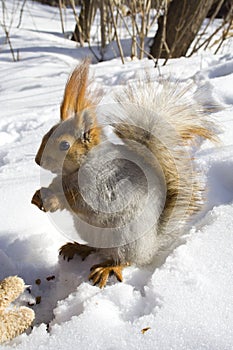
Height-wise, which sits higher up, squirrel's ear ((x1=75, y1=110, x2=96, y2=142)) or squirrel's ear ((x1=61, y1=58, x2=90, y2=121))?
squirrel's ear ((x1=61, y1=58, x2=90, y2=121))

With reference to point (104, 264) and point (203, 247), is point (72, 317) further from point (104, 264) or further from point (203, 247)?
point (203, 247)

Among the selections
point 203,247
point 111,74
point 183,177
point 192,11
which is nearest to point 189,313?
point 203,247

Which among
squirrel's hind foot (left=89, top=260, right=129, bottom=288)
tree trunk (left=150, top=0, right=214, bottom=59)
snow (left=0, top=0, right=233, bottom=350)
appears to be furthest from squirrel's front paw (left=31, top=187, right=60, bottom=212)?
tree trunk (left=150, top=0, right=214, bottom=59)

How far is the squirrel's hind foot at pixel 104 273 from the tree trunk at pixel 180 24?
250cm

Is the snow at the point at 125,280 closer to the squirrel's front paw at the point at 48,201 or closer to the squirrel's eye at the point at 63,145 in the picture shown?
the squirrel's front paw at the point at 48,201

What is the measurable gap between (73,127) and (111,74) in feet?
7.02

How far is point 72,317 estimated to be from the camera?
1239 mm

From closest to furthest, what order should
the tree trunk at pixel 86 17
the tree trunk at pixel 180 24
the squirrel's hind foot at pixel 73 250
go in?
the squirrel's hind foot at pixel 73 250
the tree trunk at pixel 180 24
the tree trunk at pixel 86 17

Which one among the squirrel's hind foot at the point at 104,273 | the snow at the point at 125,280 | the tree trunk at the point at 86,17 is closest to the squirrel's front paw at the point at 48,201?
the snow at the point at 125,280

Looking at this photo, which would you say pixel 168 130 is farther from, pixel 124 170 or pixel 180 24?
pixel 180 24

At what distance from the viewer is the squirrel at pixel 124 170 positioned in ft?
4.42

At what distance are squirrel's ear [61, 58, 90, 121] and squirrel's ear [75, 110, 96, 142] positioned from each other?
0.7 inches

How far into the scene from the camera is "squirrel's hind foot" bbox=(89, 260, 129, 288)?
1.40 m

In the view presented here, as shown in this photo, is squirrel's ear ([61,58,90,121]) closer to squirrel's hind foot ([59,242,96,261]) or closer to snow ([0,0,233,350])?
snow ([0,0,233,350])
